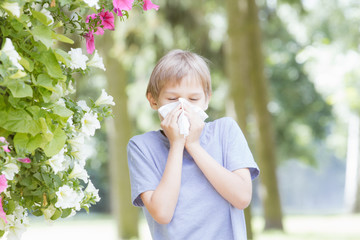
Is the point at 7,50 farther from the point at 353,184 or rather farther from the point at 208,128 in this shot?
the point at 353,184

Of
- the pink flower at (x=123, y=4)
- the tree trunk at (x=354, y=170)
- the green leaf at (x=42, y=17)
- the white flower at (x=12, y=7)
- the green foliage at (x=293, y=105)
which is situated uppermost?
the pink flower at (x=123, y=4)

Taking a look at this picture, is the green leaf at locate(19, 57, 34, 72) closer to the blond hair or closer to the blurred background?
the blond hair

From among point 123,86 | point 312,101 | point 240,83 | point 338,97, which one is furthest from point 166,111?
point 312,101

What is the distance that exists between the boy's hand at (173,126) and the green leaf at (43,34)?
1.63 ft

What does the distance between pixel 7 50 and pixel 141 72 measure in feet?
44.4

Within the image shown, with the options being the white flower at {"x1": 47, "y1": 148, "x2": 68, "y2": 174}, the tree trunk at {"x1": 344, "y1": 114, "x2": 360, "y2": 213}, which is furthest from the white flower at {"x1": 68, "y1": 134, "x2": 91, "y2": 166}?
the tree trunk at {"x1": 344, "y1": 114, "x2": 360, "y2": 213}

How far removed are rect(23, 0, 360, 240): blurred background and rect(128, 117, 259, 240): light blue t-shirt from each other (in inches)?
18.7

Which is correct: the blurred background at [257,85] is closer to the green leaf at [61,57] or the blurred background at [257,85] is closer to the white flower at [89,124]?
the white flower at [89,124]

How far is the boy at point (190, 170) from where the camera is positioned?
1938mm

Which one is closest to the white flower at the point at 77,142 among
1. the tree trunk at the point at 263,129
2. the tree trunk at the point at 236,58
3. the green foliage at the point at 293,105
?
the tree trunk at the point at 236,58

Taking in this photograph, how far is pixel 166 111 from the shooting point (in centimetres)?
201

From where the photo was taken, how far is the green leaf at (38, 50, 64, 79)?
5.53 feet

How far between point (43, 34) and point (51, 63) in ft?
→ 0.31

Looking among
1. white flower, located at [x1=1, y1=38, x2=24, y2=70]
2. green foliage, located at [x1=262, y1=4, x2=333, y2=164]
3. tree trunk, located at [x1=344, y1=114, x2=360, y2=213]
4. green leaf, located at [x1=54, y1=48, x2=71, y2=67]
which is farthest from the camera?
green foliage, located at [x1=262, y1=4, x2=333, y2=164]
